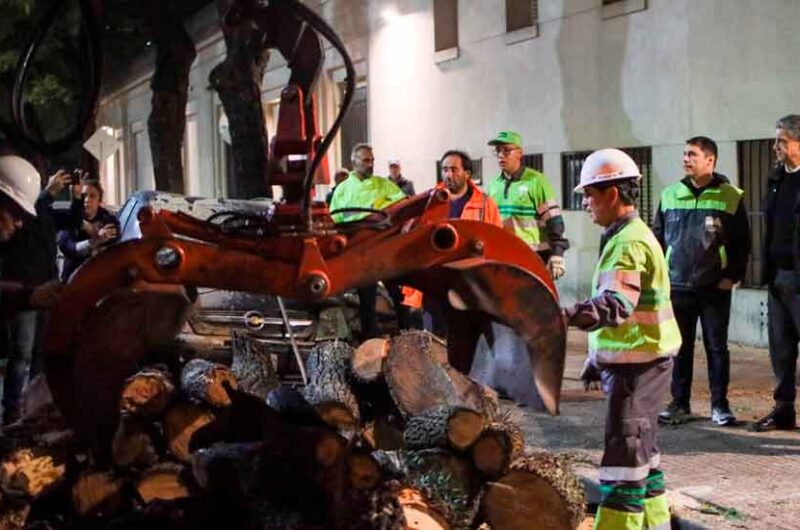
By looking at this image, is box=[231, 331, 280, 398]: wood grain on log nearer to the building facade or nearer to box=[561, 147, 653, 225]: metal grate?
the building facade

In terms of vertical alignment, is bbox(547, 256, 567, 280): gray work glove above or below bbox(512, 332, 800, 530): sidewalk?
above

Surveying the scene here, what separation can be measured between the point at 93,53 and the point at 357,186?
6735mm

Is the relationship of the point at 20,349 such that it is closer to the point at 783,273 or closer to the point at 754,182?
the point at 783,273

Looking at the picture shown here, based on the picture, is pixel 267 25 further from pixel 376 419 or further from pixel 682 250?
pixel 682 250

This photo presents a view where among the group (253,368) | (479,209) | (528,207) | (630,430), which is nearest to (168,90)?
(528,207)

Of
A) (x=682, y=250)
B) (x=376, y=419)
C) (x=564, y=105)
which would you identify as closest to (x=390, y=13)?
(x=564, y=105)

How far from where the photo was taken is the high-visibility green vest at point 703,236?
8.16 m

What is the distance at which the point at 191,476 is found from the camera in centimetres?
555

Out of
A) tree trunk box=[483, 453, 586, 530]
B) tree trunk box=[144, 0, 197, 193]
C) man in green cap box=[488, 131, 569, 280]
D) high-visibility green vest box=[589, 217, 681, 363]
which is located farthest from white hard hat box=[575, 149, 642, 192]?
tree trunk box=[144, 0, 197, 193]

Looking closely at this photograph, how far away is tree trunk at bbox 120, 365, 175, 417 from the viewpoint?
5.55 metres

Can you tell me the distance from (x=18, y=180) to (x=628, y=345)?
9.06 feet

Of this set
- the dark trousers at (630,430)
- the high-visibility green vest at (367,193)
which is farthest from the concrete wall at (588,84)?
the dark trousers at (630,430)

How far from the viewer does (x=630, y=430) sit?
5.25 meters

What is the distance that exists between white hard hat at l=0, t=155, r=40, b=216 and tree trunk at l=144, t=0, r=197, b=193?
18965 mm
